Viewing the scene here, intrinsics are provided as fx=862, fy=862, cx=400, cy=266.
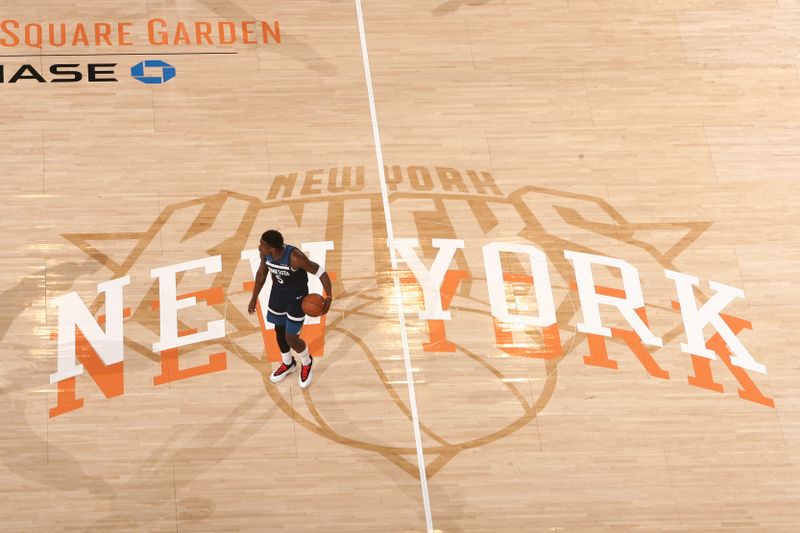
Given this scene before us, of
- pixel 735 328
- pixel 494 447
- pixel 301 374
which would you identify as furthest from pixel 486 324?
pixel 735 328

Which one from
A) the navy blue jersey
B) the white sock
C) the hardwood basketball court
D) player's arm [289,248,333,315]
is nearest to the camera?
player's arm [289,248,333,315]

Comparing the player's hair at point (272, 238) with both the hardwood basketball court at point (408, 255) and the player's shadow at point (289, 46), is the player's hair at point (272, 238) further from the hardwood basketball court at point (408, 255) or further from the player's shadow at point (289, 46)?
the player's shadow at point (289, 46)

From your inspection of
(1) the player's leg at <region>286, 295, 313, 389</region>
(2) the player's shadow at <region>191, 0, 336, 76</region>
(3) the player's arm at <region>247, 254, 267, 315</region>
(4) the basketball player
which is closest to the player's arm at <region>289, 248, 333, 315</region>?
(4) the basketball player

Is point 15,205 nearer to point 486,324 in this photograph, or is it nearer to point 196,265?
point 196,265

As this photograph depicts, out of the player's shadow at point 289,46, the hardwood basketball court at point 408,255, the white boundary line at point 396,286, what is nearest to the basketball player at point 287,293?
the hardwood basketball court at point 408,255

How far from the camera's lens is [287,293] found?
6.91 m

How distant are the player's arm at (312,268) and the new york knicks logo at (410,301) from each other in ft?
3.60

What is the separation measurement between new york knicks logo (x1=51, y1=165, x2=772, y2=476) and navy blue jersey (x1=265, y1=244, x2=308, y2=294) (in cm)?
84

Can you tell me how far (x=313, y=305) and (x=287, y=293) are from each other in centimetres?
26

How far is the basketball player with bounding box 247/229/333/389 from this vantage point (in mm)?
6551

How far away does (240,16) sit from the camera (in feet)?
30.5

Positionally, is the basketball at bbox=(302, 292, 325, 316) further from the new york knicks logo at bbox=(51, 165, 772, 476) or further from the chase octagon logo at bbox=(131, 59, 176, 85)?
the chase octagon logo at bbox=(131, 59, 176, 85)

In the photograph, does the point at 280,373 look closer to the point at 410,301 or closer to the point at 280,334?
the point at 280,334

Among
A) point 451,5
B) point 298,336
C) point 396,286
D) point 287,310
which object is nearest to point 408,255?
point 396,286
